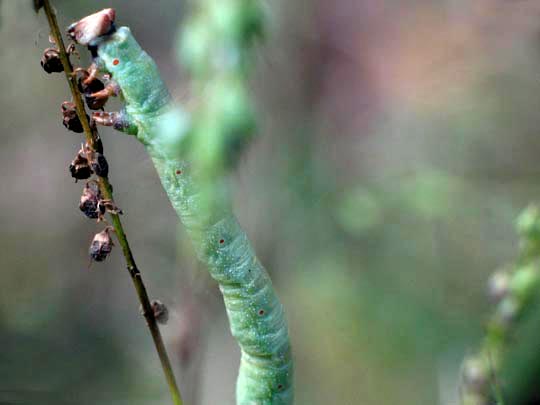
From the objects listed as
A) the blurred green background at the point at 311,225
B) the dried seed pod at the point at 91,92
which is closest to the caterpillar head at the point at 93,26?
the dried seed pod at the point at 91,92

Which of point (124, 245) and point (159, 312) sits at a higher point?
point (124, 245)

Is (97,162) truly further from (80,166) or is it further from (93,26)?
(93,26)

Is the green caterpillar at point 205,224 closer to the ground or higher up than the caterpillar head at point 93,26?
closer to the ground

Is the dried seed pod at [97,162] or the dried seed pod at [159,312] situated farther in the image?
the dried seed pod at [159,312]

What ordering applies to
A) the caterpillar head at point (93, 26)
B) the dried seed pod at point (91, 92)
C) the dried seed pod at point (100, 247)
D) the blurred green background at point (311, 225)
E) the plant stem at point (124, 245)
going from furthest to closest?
1. the blurred green background at point (311, 225)
2. the caterpillar head at point (93, 26)
3. the dried seed pod at point (91, 92)
4. the dried seed pod at point (100, 247)
5. the plant stem at point (124, 245)

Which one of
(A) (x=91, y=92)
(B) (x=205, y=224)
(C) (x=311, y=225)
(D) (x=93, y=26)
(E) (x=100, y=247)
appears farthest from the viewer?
(C) (x=311, y=225)

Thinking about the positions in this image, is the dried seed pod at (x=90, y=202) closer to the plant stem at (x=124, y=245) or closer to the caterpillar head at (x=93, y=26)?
the plant stem at (x=124, y=245)

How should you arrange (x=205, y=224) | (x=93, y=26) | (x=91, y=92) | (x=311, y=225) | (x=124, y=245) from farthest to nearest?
(x=311, y=225)
(x=205, y=224)
(x=93, y=26)
(x=91, y=92)
(x=124, y=245)

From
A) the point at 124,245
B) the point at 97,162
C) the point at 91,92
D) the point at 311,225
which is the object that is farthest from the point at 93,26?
the point at 311,225
